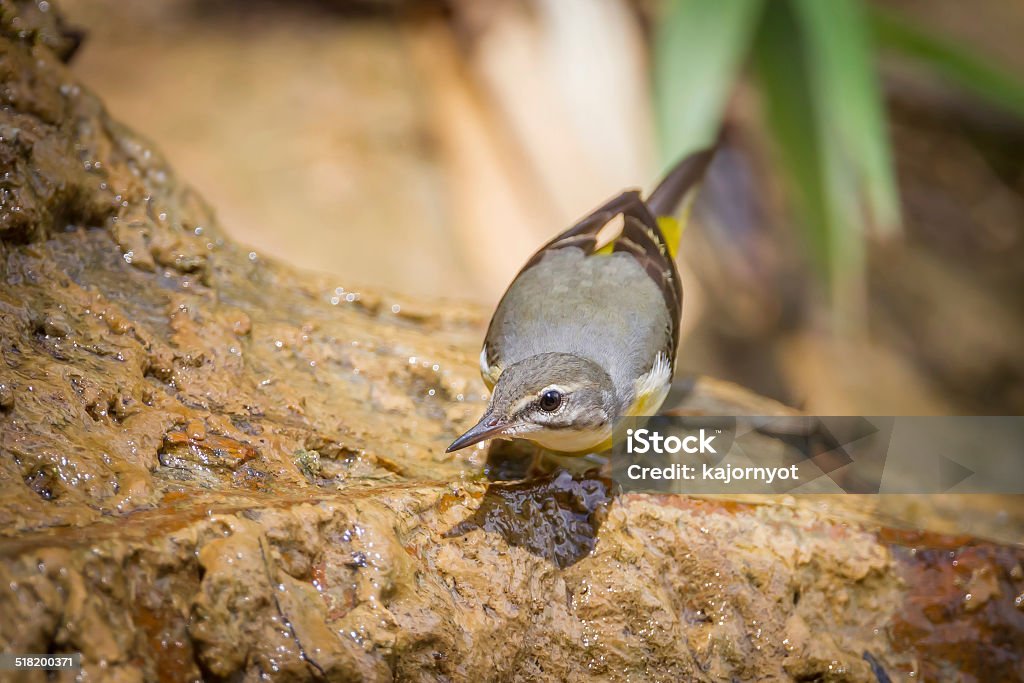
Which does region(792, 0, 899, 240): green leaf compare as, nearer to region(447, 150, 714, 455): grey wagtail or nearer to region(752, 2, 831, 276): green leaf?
region(752, 2, 831, 276): green leaf

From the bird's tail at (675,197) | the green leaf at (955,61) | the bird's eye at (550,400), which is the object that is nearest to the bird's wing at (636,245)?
the bird's tail at (675,197)

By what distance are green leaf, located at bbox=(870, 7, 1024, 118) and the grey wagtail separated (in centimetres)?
526

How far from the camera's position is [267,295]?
5.03 meters

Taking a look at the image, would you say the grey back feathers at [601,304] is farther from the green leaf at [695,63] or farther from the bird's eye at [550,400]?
the green leaf at [695,63]

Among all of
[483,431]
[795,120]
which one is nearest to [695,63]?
[795,120]

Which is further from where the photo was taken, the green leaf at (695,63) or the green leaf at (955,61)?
the green leaf at (955,61)

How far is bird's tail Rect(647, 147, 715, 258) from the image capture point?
5766mm

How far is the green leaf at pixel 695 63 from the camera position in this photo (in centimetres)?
748

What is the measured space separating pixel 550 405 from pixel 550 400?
0.02 metres

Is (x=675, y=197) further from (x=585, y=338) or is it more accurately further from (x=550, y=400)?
(x=550, y=400)

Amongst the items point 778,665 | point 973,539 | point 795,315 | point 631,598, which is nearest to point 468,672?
point 631,598

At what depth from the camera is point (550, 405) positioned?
3.91 meters

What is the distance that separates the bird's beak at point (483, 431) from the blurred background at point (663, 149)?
13.3ft

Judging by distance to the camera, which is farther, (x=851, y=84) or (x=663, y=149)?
(x=851, y=84)
